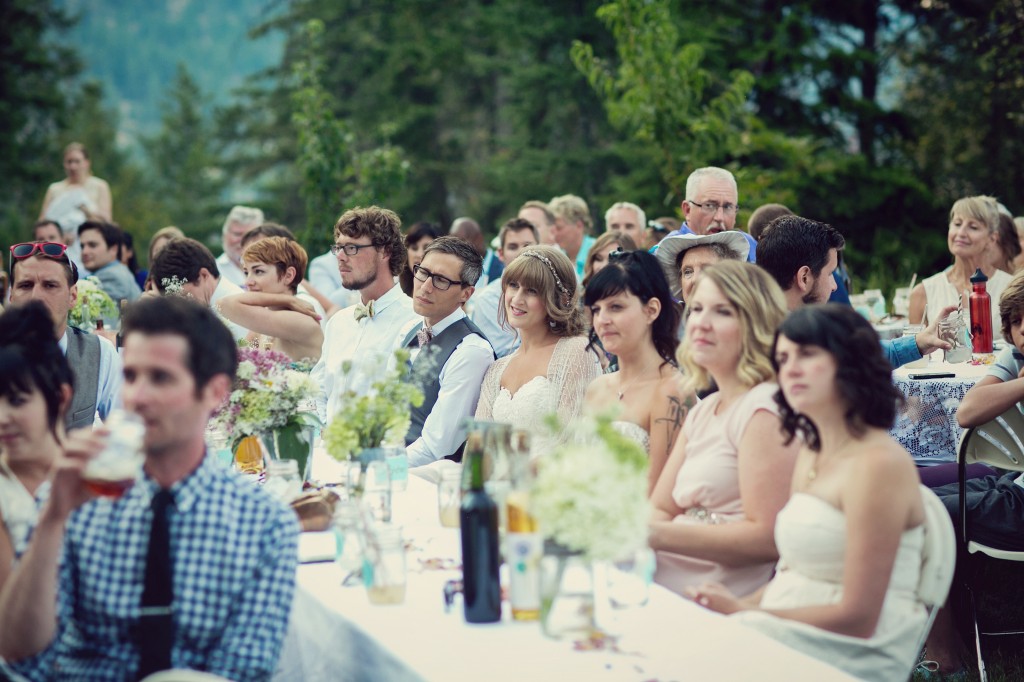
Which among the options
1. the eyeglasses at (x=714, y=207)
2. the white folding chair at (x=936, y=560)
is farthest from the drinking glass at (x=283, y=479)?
the eyeglasses at (x=714, y=207)

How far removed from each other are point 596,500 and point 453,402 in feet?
9.91

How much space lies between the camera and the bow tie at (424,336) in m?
5.62

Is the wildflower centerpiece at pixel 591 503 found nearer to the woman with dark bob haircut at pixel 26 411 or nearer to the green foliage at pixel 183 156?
the woman with dark bob haircut at pixel 26 411

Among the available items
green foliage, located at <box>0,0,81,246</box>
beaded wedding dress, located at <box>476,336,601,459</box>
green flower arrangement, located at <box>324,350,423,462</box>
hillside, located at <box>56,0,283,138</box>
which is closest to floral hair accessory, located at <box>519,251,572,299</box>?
beaded wedding dress, located at <box>476,336,601,459</box>

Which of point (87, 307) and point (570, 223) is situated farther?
point (570, 223)

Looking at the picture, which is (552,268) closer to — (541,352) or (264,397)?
(541,352)

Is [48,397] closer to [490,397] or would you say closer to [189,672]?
[189,672]

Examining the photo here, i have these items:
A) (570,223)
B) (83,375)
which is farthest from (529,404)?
(570,223)

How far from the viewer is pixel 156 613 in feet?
8.07

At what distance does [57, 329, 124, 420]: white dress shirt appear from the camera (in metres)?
4.91

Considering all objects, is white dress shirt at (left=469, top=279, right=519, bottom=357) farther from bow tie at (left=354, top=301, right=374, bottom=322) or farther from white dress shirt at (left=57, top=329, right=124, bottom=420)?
white dress shirt at (left=57, top=329, right=124, bottom=420)

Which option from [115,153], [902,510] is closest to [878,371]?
[902,510]

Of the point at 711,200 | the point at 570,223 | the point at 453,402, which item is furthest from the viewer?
the point at 570,223

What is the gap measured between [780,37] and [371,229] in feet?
42.6
